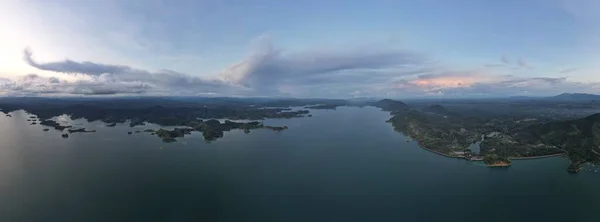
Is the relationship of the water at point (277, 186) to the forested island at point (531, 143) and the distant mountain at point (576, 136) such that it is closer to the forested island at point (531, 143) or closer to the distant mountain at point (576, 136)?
the forested island at point (531, 143)

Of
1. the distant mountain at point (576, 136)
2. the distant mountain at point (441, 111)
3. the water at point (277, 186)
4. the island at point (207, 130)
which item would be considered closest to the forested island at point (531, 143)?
the distant mountain at point (576, 136)

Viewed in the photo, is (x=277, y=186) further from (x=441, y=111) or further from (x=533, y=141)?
(x=441, y=111)

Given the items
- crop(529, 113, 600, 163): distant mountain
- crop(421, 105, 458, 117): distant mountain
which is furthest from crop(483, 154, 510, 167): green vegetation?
crop(421, 105, 458, 117): distant mountain

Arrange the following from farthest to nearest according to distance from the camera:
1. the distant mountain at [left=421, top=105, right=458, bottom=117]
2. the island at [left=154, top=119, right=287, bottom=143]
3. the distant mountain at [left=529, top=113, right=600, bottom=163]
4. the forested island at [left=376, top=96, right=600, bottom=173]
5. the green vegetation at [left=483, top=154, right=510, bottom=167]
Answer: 1. the distant mountain at [left=421, top=105, right=458, bottom=117]
2. the island at [left=154, top=119, right=287, bottom=143]
3. the distant mountain at [left=529, top=113, right=600, bottom=163]
4. the forested island at [left=376, top=96, right=600, bottom=173]
5. the green vegetation at [left=483, top=154, right=510, bottom=167]

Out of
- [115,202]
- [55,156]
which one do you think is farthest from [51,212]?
[55,156]

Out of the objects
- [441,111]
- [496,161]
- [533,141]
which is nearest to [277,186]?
[496,161]

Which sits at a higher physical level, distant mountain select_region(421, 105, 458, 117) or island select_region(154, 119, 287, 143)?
distant mountain select_region(421, 105, 458, 117)

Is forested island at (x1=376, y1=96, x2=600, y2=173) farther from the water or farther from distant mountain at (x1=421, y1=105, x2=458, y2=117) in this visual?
distant mountain at (x1=421, y1=105, x2=458, y2=117)

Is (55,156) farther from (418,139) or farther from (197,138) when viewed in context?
(418,139)
